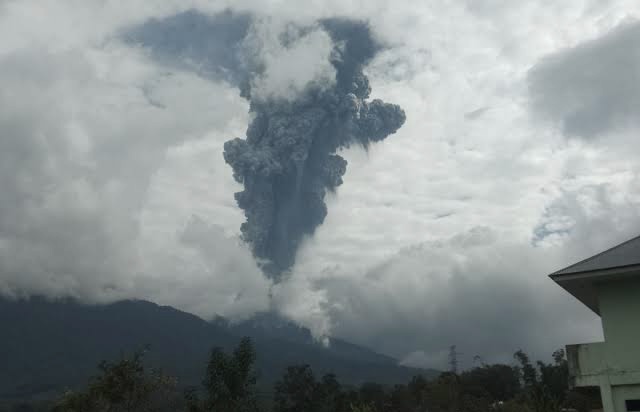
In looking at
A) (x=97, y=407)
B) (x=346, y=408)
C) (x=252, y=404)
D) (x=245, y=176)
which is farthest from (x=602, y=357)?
(x=245, y=176)

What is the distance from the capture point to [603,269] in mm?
14766

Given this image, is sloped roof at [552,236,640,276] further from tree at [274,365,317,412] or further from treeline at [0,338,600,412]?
tree at [274,365,317,412]

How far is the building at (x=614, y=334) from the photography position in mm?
14797

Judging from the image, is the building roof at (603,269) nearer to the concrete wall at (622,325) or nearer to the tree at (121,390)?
the concrete wall at (622,325)

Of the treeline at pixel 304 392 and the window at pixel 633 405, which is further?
the treeline at pixel 304 392

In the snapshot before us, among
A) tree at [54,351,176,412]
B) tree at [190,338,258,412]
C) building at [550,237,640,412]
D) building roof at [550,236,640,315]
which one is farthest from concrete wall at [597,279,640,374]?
tree at [54,351,176,412]

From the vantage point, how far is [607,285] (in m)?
15.4

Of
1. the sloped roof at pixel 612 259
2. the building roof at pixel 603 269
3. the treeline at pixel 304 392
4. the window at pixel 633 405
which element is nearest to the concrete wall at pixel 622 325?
the building roof at pixel 603 269

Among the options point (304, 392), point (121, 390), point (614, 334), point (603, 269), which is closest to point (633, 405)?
point (614, 334)

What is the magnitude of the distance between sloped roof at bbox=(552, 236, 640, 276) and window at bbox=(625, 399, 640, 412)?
340 cm

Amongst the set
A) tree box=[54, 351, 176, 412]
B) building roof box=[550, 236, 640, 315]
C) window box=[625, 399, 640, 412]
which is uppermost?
building roof box=[550, 236, 640, 315]

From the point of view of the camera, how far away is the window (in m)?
14.9

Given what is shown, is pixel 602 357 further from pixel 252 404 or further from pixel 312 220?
pixel 312 220

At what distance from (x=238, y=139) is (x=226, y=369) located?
3993 inches
